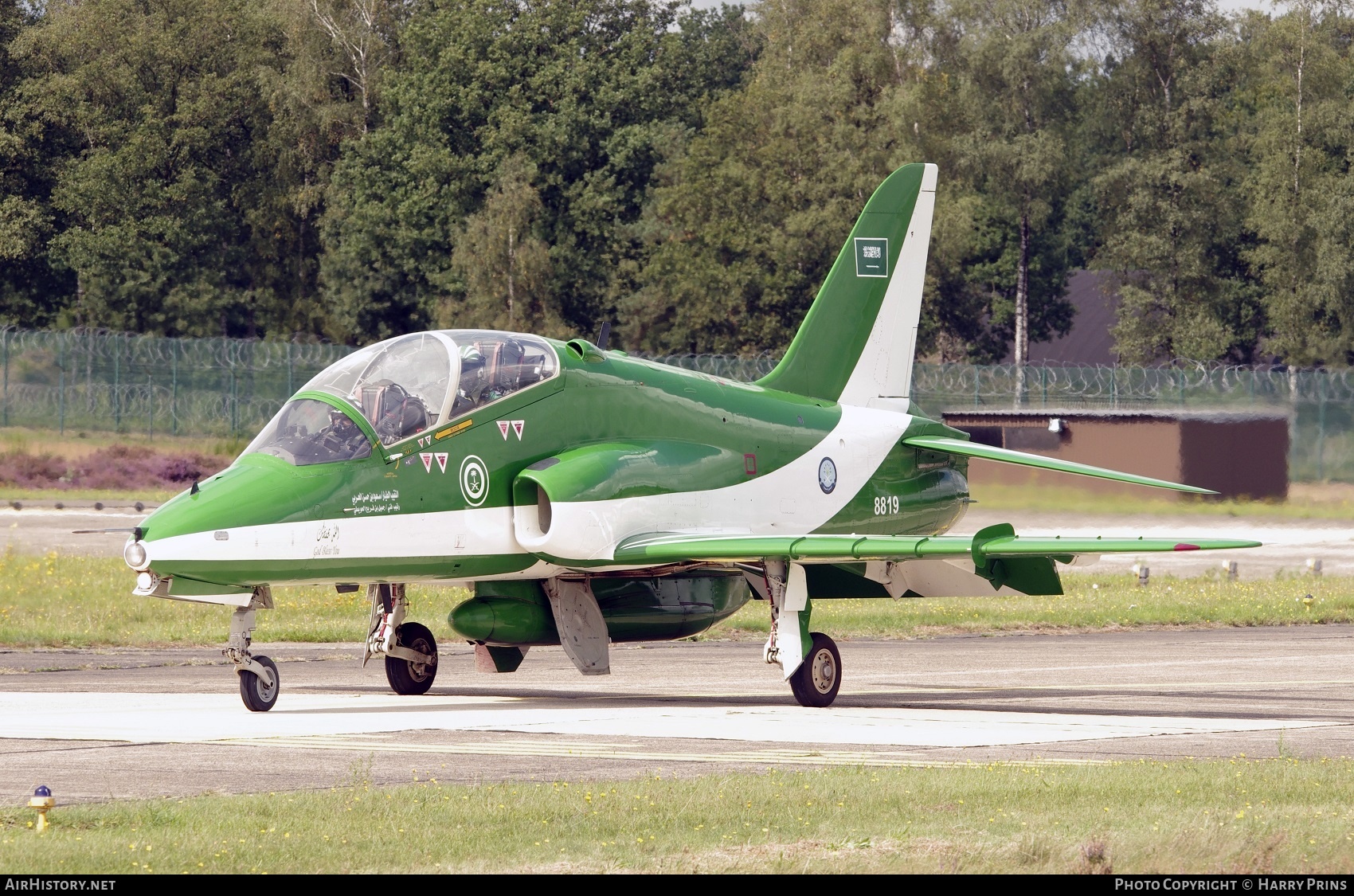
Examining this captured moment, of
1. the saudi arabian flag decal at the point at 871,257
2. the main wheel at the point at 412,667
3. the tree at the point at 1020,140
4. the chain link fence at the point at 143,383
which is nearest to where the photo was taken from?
the main wheel at the point at 412,667

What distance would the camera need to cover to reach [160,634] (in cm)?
2361

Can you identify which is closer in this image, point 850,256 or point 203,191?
point 850,256

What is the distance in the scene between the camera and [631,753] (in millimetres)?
13078

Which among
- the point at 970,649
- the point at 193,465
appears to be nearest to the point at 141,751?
the point at 970,649

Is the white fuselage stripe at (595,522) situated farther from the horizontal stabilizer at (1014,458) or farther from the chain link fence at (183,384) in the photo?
the chain link fence at (183,384)

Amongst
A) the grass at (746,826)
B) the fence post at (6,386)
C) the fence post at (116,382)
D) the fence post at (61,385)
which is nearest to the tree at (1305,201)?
the fence post at (116,382)

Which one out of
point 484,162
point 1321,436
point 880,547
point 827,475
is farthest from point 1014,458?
point 484,162

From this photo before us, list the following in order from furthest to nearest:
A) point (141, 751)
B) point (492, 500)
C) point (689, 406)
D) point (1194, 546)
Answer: point (689, 406) → point (492, 500) → point (1194, 546) → point (141, 751)

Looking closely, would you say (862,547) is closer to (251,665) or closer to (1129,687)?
(1129,687)

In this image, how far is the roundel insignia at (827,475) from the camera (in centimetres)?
1941

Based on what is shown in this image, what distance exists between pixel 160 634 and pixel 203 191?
191ft

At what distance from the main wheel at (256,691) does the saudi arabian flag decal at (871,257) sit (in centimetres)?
886

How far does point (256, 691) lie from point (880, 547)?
5509 mm

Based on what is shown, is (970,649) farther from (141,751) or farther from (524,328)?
(524,328)
